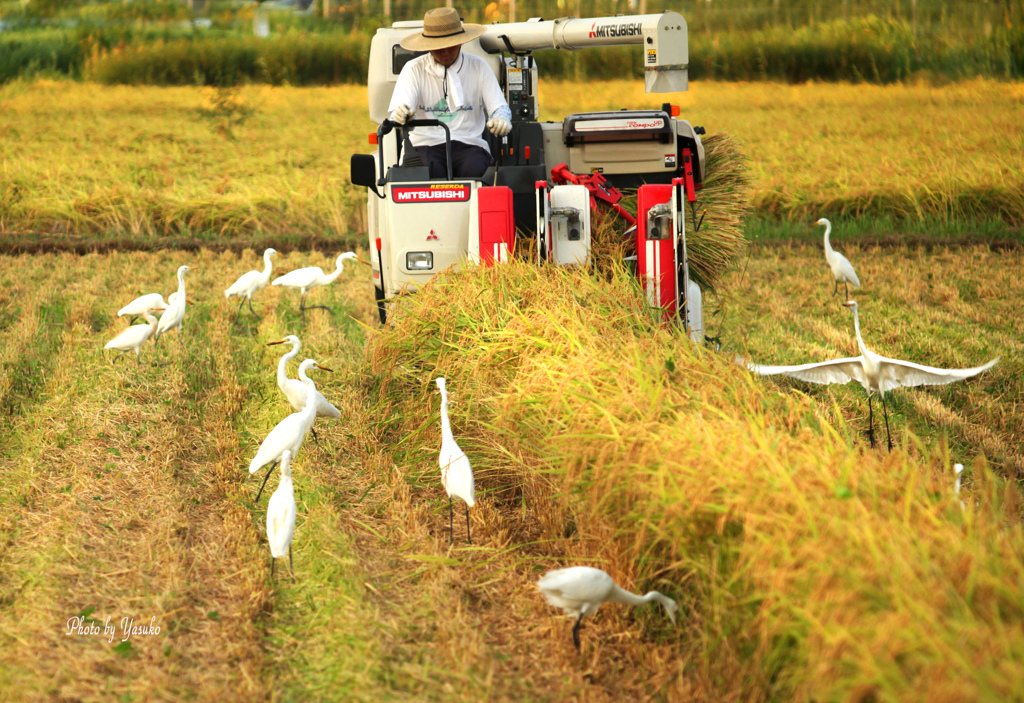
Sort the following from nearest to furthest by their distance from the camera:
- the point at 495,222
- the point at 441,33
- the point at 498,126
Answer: the point at 495,222, the point at 498,126, the point at 441,33

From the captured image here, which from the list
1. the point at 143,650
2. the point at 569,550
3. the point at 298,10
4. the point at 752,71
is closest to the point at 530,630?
the point at 569,550

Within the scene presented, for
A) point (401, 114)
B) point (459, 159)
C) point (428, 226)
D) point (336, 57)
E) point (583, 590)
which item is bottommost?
point (583, 590)

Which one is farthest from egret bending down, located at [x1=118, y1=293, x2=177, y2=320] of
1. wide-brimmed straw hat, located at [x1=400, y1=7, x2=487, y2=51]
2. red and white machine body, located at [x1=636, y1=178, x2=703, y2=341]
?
red and white machine body, located at [x1=636, y1=178, x2=703, y2=341]

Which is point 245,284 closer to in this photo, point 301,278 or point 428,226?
point 301,278

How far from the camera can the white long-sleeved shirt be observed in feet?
19.1

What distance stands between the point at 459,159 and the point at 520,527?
2972mm

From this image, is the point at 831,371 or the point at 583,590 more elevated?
the point at 583,590

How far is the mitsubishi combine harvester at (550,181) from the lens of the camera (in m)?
4.96

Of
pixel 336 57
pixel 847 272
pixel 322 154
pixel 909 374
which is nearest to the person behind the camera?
pixel 909 374

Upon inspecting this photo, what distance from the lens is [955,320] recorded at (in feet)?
23.8

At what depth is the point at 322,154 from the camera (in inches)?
650

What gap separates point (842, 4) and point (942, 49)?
3808 millimetres

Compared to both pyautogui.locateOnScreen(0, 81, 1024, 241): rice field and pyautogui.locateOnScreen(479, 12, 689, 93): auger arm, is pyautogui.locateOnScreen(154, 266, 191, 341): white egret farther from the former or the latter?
pyautogui.locateOnScreen(0, 81, 1024, 241): rice field

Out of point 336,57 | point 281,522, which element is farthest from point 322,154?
point 281,522
